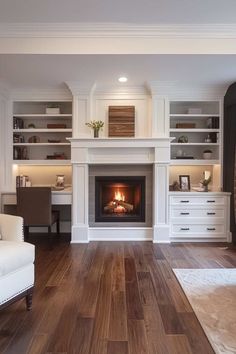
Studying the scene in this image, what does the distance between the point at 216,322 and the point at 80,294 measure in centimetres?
127

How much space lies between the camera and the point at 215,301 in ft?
9.34

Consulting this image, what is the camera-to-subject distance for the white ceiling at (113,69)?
402 centimetres

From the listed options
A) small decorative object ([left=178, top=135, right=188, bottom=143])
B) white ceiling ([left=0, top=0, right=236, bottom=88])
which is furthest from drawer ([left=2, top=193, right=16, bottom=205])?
small decorative object ([left=178, top=135, right=188, bottom=143])

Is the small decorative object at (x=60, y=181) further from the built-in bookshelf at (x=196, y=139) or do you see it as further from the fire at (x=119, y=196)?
the built-in bookshelf at (x=196, y=139)

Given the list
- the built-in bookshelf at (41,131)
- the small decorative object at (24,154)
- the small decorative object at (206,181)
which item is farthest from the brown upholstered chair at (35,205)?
the small decorative object at (206,181)

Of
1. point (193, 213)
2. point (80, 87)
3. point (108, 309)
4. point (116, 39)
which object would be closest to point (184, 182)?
point (193, 213)

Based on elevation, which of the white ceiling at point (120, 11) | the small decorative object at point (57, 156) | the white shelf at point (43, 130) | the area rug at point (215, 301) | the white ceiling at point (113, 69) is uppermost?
the white ceiling at point (120, 11)

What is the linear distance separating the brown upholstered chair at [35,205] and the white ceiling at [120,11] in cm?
233

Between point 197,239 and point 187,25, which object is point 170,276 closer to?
point 197,239

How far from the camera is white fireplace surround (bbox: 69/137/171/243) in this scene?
515 centimetres

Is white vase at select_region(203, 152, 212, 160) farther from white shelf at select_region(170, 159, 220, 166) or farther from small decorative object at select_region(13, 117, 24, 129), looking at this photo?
small decorative object at select_region(13, 117, 24, 129)

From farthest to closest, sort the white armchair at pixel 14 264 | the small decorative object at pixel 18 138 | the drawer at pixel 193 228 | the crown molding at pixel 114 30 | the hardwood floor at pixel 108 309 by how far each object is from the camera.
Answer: the small decorative object at pixel 18 138, the drawer at pixel 193 228, the crown molding at pixel 114 30, the white armchair at pixel 14 264, the hardwood floor at pixel 108 309

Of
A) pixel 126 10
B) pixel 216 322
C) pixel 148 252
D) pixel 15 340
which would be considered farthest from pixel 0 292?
pixel 126 10

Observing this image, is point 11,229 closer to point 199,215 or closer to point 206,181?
point 199,215
